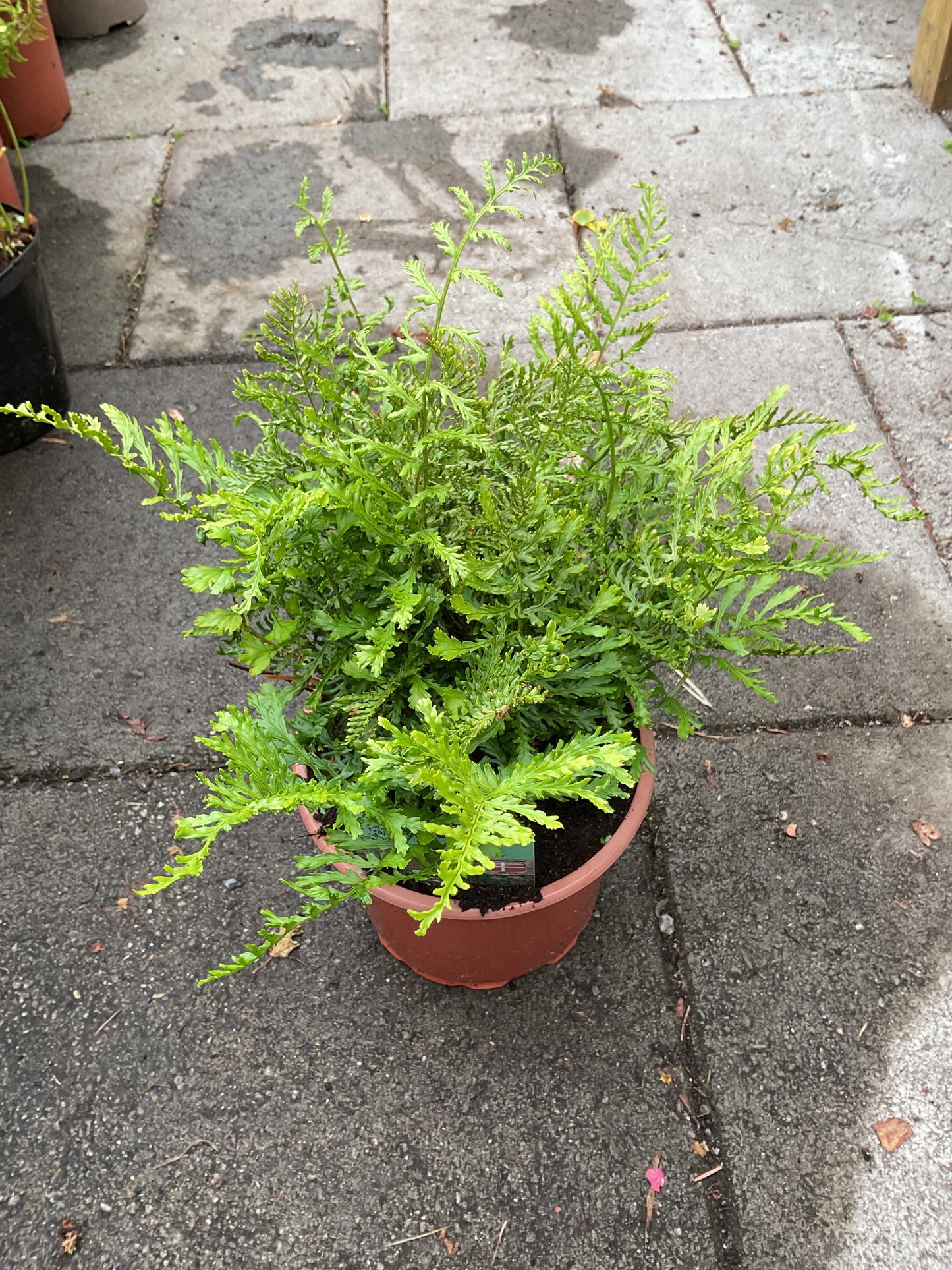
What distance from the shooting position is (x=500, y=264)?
154 inches

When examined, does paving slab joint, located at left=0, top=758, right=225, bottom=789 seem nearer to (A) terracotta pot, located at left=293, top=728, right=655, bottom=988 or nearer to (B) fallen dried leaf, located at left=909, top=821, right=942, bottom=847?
(A) terracotta pot, located at left=293, top=728, right=655, bottom=988

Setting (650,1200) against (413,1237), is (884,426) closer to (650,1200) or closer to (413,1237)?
(650,1200)

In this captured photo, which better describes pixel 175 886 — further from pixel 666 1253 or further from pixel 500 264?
pixel 500 264

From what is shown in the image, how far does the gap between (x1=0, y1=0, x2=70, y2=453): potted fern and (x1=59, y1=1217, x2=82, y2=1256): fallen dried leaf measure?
2133 millimetres

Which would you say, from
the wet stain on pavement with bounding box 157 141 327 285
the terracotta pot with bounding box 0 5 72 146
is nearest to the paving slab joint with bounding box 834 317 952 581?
the wet stain on pavement with bounding box 157 141 327 285

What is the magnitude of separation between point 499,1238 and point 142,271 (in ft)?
12.0

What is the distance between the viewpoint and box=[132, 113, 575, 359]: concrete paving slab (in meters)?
3.76

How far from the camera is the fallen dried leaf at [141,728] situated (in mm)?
2662

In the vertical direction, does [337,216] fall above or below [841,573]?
above

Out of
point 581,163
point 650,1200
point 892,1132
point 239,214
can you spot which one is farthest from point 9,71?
point 892,1132

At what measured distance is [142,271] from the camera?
13.0 feet

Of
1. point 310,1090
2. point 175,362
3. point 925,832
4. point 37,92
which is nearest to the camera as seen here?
point 310,1090

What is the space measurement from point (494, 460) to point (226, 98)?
4.17 m

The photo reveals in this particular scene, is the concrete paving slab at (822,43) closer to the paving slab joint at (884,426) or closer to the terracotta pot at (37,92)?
the paving slab joint at (884,426)
